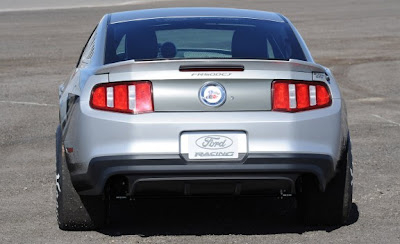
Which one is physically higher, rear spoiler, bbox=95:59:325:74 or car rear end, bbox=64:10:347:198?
rear spoiler, bbox=95:59:325:74

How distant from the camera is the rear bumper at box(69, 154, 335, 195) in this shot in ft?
22.1

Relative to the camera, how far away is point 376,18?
3288 cm

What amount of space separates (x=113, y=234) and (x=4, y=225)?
0.79 m

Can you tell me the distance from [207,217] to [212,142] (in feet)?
4.32

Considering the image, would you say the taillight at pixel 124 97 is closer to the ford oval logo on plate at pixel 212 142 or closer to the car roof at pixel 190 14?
the ford oval logo on plate at pixel 212 142

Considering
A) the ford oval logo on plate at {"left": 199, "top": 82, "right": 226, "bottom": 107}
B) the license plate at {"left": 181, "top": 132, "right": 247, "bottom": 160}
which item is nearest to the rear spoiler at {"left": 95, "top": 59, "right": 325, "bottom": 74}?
the ford oval logo on plate at {"left": 199, "top": 82, "right": 226, "bottom": 107}

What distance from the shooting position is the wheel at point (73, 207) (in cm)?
727

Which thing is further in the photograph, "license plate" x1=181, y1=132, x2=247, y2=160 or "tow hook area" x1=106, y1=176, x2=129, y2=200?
"tow hook area" x1=106, y1=176, x2=129, y2=200

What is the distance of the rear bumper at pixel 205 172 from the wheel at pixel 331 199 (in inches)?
13.9

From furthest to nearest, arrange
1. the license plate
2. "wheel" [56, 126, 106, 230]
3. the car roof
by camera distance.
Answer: the car roof < "wheel" [56, 126, 106, 230] < the license plate

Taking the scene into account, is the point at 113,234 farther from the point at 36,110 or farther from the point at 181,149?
the point at 36,110

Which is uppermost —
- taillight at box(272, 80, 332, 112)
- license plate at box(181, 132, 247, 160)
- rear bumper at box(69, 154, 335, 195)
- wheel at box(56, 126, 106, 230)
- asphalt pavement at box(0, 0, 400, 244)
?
taillight at box(272, 80, 332, 112)

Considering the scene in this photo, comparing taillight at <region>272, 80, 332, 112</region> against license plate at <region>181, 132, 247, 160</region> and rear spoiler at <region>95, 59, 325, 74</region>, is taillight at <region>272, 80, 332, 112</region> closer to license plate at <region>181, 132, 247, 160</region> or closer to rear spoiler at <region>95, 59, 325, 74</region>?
rear spoiler at <region>95, 59, 325, 74</region>

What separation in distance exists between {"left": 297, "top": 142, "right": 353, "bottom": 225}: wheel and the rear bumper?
1.16 feet
